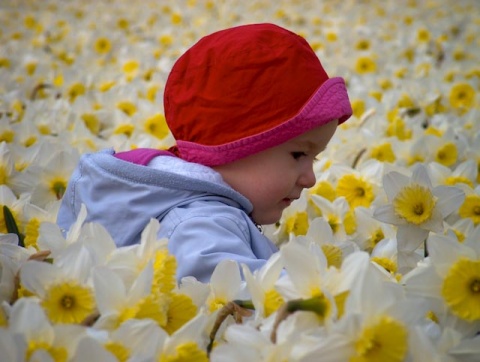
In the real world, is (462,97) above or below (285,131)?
below

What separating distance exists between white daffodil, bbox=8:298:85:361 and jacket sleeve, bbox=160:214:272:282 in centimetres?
44

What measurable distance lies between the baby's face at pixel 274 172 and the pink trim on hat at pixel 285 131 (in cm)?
3

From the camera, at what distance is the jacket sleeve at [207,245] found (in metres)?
1.53

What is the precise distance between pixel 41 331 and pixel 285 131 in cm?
85

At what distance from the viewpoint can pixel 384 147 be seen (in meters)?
2.65

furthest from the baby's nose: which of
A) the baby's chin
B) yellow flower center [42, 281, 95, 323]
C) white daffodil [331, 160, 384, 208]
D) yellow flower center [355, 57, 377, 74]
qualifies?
yellow flower center [355, 57, 377, 74]

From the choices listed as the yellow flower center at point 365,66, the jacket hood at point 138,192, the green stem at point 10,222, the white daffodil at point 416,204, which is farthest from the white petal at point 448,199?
the yellow flower center at point 365,66

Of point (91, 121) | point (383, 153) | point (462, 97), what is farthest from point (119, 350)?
point (462, 97)

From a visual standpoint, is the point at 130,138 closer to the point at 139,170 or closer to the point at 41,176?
the point at 41,176

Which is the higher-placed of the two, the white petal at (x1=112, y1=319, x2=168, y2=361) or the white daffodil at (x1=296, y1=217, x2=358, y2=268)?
the white petal at (x1=112, y1=319, x2=168, y2=361)

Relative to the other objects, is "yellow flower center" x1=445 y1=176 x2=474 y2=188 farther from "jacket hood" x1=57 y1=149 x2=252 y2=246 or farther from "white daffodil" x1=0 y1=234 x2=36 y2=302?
"white daffodil" x1=0 y1=234 x2=36 y2=302

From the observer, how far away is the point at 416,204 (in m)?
1.69

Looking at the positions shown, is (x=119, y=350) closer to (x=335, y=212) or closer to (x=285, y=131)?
(x=285, y=131)

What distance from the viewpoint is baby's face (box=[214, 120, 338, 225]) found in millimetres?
1825
